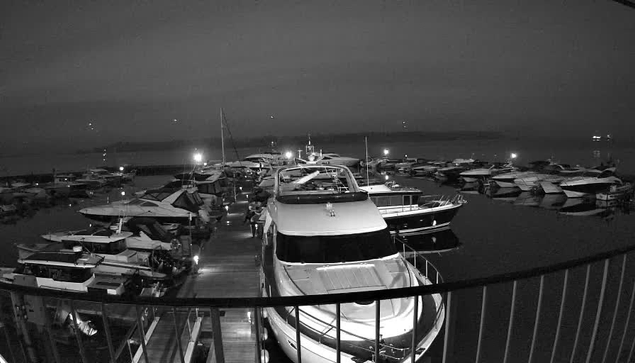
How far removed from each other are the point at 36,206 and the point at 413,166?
5358 centimetres

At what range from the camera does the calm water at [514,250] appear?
1048cm

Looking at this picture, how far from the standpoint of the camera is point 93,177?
48.5 metres

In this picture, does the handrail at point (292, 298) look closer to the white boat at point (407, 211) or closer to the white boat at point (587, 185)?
the white boat at point (407, 211)

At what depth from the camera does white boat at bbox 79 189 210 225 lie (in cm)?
1897

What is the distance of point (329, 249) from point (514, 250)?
1660 cm

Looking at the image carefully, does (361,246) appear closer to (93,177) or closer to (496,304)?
(496,304)

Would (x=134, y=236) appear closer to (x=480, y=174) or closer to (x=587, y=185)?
(x=587, y=185)

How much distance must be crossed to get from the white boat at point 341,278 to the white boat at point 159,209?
12.7 meters

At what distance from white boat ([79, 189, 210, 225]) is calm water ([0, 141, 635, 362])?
5587mm

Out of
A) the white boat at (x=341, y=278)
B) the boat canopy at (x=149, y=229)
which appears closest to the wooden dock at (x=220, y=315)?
the white boat at (x=341, y=278)

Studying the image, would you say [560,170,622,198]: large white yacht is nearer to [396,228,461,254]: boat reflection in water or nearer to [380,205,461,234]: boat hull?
[396,228,461,254]: boat reflection in water

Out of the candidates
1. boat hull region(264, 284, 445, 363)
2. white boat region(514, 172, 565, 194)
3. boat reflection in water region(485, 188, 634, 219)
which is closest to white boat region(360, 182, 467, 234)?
boat hull region(264, 284, 445, 363)

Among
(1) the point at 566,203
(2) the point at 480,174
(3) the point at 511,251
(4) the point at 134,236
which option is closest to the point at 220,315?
(4) the point at 134,236

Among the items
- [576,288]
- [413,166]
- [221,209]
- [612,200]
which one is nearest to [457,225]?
[576,288]
